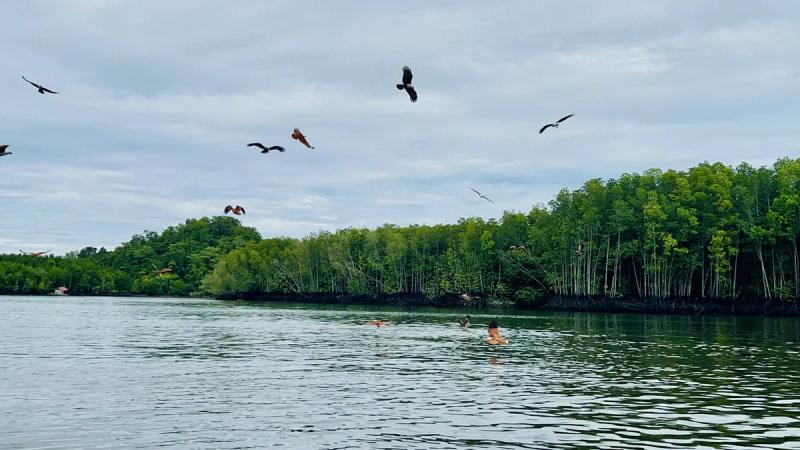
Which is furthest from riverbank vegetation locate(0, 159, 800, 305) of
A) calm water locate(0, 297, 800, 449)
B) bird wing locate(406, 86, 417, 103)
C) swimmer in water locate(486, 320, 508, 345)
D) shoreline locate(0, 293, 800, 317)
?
bird wing locate(406, 86, 417, 103)

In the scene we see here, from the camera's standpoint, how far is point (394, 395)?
23.0 metres

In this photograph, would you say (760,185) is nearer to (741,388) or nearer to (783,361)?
(783,361)

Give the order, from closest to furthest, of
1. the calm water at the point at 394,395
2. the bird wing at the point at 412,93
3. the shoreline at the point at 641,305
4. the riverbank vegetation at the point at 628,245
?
1. the calm water at the point at 394,395
2. the bird wing at the point at 412,93
3. the shoreline at the point at 641,305
4. the riverbank vegetation at the point at 628,245

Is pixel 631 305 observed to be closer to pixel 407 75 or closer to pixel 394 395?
pixel 394 395

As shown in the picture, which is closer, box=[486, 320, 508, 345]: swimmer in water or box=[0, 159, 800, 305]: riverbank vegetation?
box=[486, 320, 508, 345]: swimmer in water

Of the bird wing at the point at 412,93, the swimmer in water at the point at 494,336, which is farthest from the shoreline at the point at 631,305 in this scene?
the bird wing at the point at 412,93

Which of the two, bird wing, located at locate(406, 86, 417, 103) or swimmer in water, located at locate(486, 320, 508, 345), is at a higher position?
bird wing, located at locate(406, 86, 417, 103)

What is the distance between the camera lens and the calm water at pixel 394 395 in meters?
16.9

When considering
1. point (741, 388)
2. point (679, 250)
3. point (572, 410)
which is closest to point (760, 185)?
point (679, 250)

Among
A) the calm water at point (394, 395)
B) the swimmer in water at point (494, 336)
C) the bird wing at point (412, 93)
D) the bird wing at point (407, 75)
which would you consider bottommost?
the calm water at point (394, 395)

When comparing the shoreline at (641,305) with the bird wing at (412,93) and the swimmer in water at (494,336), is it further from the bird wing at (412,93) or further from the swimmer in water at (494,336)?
the bird wing at (412,93)

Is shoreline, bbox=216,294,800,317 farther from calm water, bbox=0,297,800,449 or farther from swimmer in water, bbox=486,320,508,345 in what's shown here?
swimmer in water, bbox=486,320,508,345

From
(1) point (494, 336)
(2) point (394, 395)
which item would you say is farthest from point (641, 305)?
(2) point (394, 395)

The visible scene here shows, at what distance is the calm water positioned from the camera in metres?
16.9
